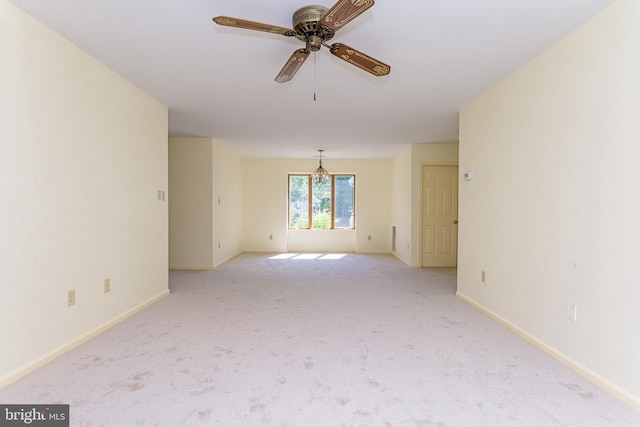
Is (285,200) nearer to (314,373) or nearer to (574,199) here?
(314,373)

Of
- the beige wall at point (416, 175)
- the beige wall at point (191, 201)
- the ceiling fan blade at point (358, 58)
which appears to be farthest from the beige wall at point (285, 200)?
the ceiling fan blade at point (358, 58)

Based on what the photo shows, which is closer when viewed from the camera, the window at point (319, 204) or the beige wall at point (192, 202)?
the beige wall at point (192, 202)

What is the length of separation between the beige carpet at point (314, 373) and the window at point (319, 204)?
15.3 ft

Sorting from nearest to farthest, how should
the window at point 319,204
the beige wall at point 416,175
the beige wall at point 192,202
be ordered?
the beige wall at point 192,202
the beige wall at point 416,175
the window at point 319,204

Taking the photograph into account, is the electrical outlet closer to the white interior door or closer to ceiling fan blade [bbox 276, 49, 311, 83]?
ceiling fan blade [bbox 276, 49, 311, 83]

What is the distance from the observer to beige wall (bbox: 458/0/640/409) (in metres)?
1.92

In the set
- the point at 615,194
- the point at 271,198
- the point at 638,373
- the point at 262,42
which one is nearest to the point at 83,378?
the point at 262,42

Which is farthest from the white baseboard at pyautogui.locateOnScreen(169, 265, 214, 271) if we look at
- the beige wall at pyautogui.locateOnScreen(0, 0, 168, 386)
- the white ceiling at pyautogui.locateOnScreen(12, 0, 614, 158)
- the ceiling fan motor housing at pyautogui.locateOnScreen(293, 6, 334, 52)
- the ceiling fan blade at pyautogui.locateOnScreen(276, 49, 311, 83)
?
the ceiling fan motor housing at pyautogui.locateOnScreen(293, 6, 334, 52)

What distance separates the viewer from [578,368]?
2.22 m

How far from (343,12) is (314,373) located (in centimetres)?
211

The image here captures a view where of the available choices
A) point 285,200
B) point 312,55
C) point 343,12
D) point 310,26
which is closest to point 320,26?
point 310,26

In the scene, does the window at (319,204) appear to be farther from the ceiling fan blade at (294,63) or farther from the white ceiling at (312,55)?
the ceiling fan blade at (294,63)

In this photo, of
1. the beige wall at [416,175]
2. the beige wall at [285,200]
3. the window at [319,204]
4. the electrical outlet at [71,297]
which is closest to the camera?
the electrical outlet at [71,297]

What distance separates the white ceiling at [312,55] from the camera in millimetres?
2090
